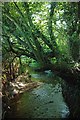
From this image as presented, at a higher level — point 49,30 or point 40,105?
point 49,30

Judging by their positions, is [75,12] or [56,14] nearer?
[75,12]

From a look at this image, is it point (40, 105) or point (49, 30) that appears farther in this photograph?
point (40, 105)

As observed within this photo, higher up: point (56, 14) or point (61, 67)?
point (56, 14)

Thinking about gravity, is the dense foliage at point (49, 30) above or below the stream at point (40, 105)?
above

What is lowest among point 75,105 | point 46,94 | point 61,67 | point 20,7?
point 46,94

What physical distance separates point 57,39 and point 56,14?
1012 millimetres

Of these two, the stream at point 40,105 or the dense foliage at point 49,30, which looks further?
the stream at point 40,105

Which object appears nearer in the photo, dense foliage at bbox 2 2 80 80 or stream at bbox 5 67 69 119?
dense foliage at bbox 2 2 80 80

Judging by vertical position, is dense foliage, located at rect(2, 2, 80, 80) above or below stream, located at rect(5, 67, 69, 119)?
above

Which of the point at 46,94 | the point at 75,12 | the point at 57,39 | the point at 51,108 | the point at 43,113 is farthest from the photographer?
the point at 46,94

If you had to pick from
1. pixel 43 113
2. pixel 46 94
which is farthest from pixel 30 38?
pixel 46 94

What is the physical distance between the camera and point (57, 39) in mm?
9094

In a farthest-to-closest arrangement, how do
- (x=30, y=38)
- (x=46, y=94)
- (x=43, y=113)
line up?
(x=46, y=94)
(x=43, y=113)
(x=30, y=38)

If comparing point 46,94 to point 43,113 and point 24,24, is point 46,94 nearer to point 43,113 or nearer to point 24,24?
point 43,113
